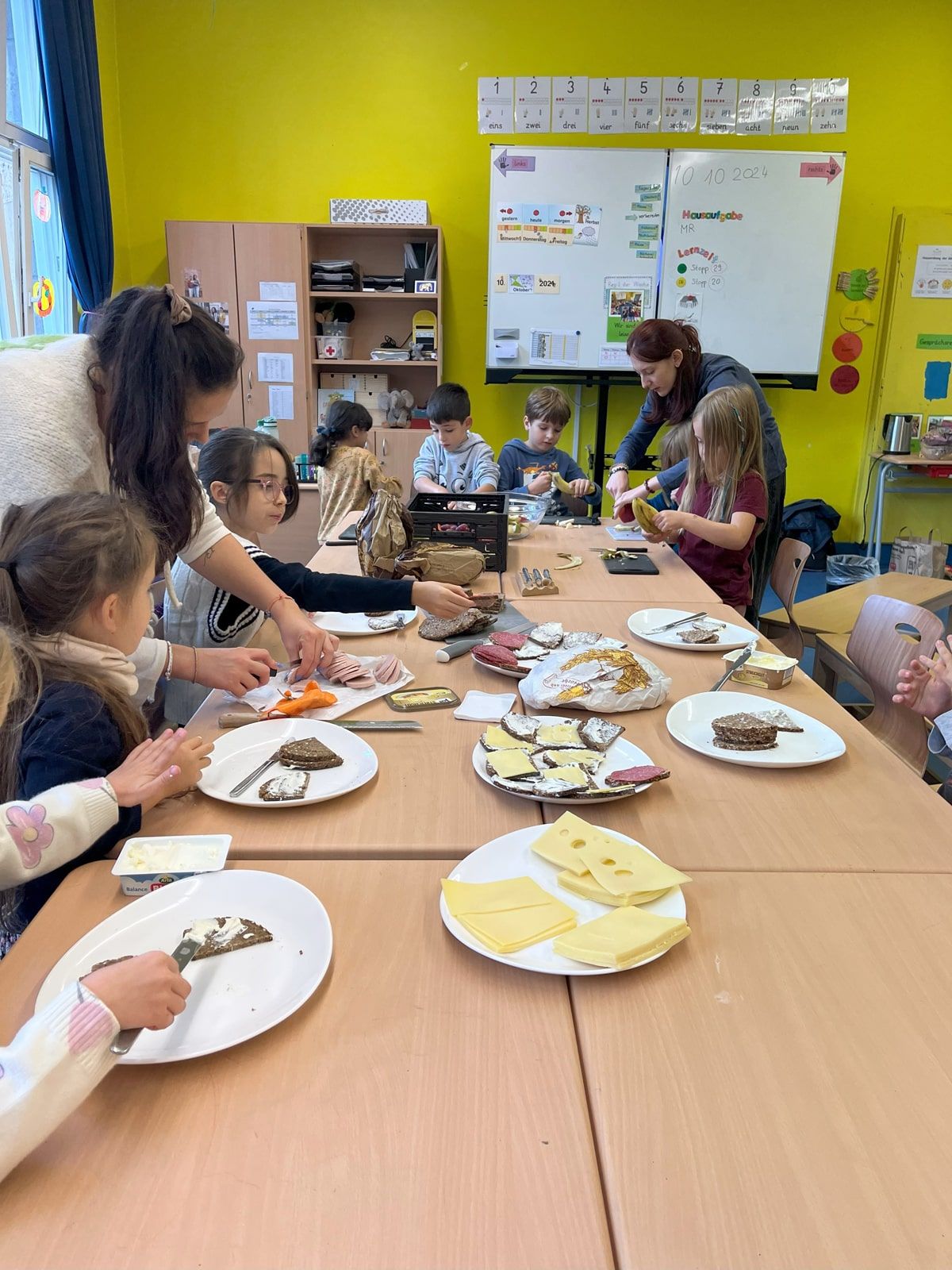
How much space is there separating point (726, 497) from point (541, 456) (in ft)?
5.09

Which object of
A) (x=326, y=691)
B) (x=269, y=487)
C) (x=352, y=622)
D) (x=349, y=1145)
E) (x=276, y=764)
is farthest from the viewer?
(x=269, y=487)

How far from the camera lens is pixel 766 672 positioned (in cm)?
164

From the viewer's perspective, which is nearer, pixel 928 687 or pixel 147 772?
pixel 147 772

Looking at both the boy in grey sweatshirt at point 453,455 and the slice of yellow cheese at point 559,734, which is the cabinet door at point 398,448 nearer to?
the boy in grey sweatshirt at point 453,455

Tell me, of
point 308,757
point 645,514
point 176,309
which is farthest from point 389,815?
point 645,514

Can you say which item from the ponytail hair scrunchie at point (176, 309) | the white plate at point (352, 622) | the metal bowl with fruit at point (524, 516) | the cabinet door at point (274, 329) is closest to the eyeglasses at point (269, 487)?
the white plate at point (352, 622)

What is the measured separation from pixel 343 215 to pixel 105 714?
14.5 ft

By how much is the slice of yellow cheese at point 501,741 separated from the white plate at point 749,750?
27cm

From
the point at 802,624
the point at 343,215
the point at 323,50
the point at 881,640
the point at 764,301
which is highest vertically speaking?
the point at 323,50

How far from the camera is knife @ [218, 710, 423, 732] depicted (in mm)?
1430

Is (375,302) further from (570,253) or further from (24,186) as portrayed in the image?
(24,186)

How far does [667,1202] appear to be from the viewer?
0.63 m

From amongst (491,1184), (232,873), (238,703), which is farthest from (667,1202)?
(238,703)

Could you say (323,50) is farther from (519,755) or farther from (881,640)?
(519,755)
